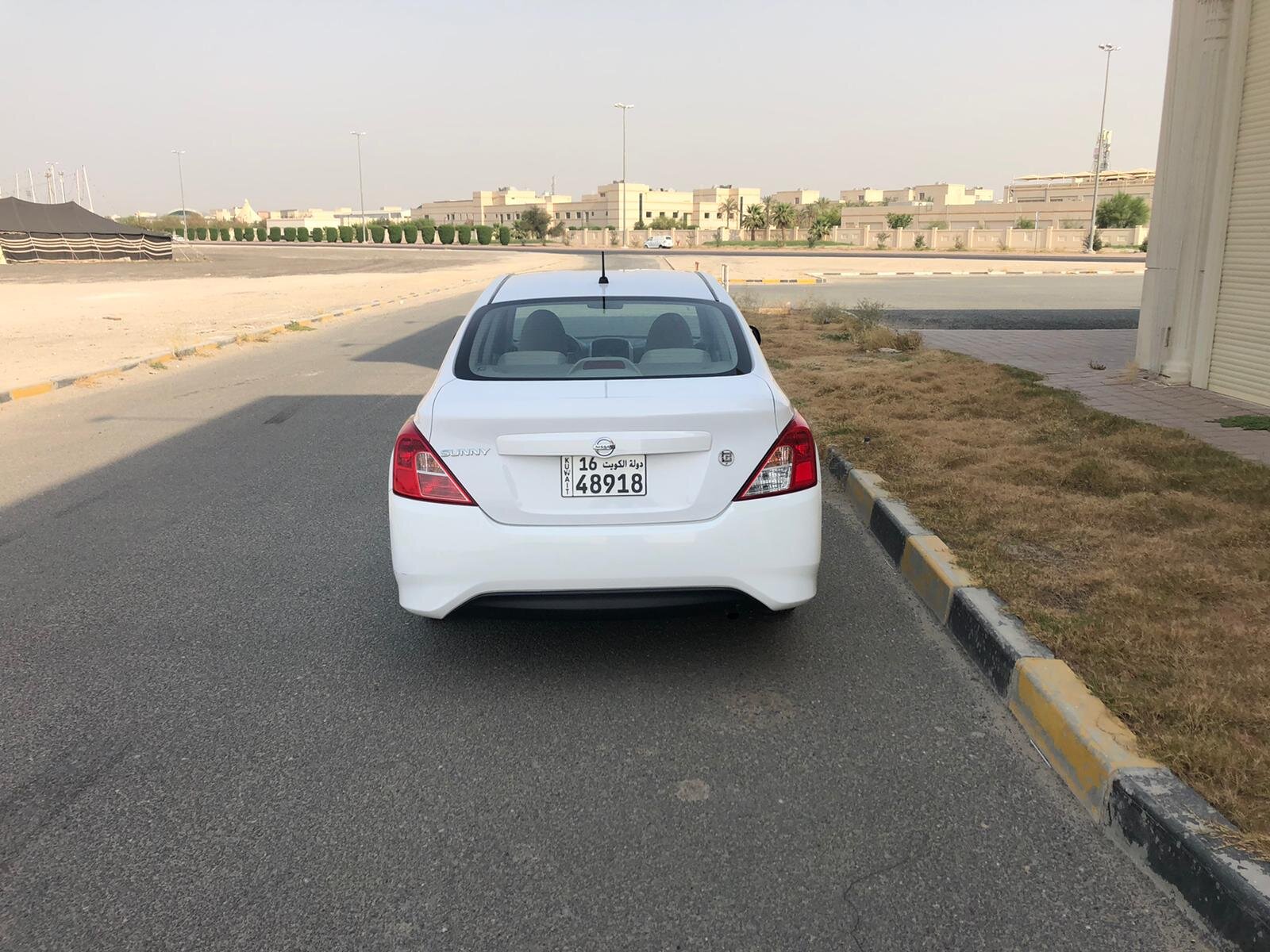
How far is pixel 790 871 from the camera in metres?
2.75

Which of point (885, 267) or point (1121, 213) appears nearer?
point (885, 267)

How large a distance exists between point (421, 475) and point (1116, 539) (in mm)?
3575

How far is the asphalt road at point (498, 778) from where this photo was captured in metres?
2.57

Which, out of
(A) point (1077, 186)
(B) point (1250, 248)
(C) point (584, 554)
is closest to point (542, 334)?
(C) point (584, 554)

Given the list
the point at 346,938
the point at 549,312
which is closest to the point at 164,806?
the point at 346,938

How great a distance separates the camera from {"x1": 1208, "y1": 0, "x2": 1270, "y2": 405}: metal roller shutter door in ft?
28.9

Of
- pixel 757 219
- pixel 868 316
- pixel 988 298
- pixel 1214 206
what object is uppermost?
pixel 757 219

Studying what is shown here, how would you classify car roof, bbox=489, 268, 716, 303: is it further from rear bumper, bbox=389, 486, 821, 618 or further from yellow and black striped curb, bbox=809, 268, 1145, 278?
yellow and black striped curb, bbox=809, 268, 1145, 278

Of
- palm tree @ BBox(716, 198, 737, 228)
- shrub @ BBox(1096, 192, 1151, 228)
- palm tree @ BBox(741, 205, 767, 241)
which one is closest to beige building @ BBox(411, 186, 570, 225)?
palm tree @ BBox(716, 198, 737, 228)

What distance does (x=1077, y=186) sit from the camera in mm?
119250

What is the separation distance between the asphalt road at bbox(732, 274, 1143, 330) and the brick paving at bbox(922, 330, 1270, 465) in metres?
1.54

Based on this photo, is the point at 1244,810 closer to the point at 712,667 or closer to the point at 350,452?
the point at 712,667

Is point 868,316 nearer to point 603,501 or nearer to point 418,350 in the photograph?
point 418,350

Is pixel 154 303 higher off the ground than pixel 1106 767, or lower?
higher
